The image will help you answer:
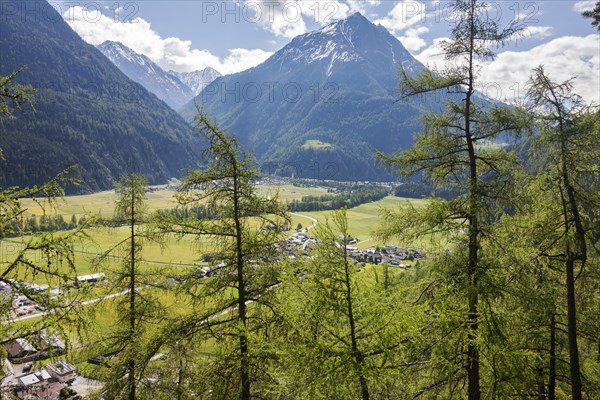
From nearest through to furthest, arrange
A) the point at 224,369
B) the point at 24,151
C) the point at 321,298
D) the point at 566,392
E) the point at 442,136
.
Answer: the point at 321,298 → the point at 224,369 → the point at 442,136 → the point at 566,392 → the point at 24,151

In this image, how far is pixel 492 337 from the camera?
7617 mm

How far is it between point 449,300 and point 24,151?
228 metres

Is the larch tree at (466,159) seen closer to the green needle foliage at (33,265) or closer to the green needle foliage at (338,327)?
the green needle foliage at (338,327)

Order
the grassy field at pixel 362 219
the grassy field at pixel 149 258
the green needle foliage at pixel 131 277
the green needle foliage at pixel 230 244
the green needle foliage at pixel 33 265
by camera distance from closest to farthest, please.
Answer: the green needle foliage at pixel 33 265 < the grassy field at pixel 149 258 < the green needle foliage at pixel 230 244 < the green needle foliage at pixel 131 277 < the grassy field at pixel 362 219

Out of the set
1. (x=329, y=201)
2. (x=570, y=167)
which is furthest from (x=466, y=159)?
(x=329, y=201)

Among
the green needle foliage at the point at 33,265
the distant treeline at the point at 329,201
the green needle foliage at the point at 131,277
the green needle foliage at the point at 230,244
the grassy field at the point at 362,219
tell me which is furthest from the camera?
the distant treeline at the point at 329,201

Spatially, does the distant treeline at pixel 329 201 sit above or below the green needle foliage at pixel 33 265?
below


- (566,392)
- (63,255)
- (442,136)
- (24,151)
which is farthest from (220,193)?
(24,151)

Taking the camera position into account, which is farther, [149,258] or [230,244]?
[149,258]

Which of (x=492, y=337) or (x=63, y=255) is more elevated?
(x=63, y=255)

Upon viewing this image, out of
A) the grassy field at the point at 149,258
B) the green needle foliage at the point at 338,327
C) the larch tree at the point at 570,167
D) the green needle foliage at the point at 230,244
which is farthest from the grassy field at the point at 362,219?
the green needle foliage at the point at 338,327

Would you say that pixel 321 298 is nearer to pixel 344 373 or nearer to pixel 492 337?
pixel 344 373

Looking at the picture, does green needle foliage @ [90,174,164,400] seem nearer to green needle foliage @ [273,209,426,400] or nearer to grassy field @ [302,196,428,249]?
green needle foliage @ [273,209,426,400]

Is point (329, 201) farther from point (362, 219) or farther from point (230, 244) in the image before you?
point (230, 244)
